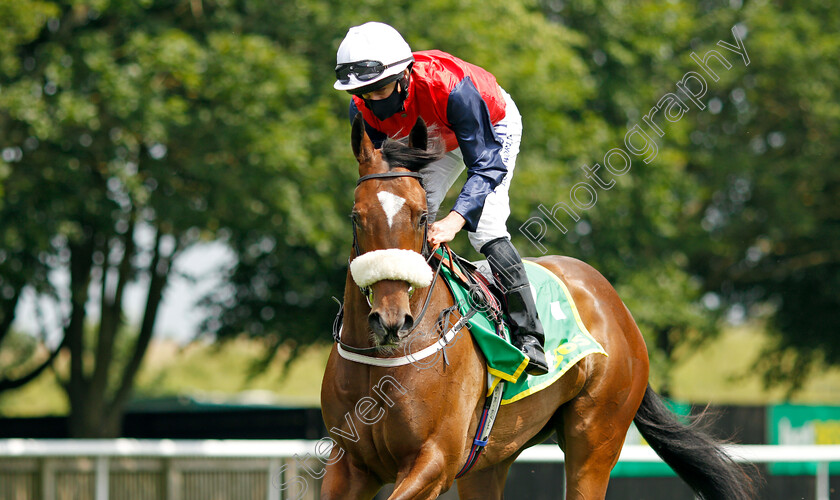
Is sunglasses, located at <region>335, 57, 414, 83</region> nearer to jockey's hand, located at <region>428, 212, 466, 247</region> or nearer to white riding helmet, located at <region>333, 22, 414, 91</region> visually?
white riding helmet, located at <region>333, 22, 414, 91</region>

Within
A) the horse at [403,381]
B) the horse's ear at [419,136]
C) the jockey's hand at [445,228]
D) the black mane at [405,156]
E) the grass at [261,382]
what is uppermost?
the horse's ear at [419,136]

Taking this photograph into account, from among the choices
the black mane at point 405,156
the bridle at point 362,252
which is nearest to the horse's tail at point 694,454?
the bridle at point 362,252

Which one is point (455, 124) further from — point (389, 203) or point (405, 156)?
point (389, 203)

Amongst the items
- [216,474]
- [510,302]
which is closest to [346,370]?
[510,302]

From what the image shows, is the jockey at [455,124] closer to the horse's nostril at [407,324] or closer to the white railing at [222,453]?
the horse's nostril at [407,324]

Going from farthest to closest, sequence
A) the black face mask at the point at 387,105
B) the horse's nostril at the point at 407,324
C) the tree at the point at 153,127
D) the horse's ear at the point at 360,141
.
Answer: the tree at the point at 153,127
the black face mask at the point at 387,105
the horse's ear at the point at 360,141
the horse's nostril at the point at 407,324

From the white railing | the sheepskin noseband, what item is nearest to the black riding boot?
the sheepskin noseband

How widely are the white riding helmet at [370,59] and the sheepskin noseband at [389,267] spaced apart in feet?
2.29

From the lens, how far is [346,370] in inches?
140

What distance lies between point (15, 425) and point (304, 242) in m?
4.45

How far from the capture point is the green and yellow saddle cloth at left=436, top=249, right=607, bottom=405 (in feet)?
12.5

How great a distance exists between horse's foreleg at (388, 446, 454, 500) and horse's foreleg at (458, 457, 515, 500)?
101 cm

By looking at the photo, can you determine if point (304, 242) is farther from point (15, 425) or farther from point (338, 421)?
point (338, 421)

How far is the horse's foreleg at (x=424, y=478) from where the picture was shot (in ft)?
11.0
